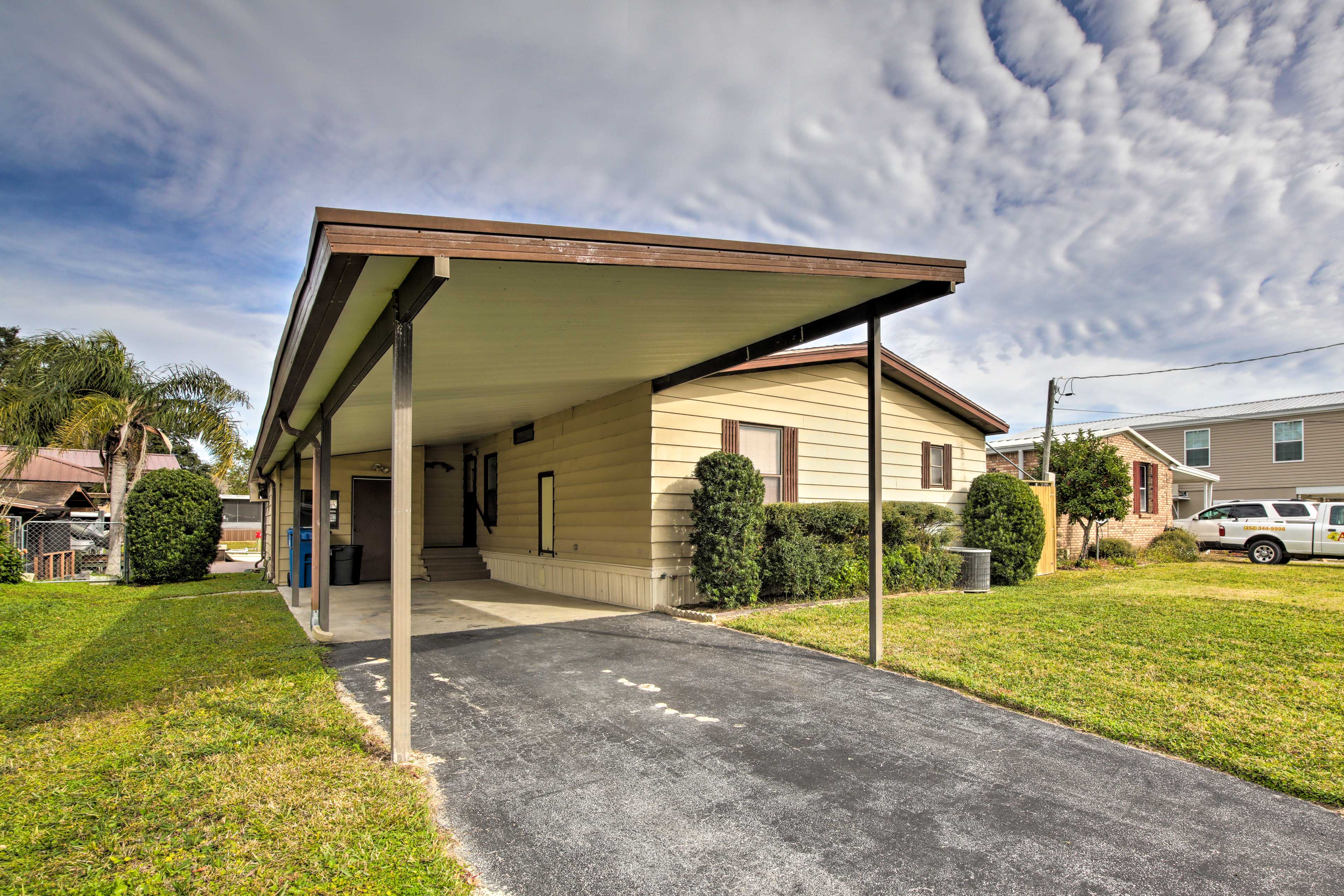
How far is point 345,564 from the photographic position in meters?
12.2

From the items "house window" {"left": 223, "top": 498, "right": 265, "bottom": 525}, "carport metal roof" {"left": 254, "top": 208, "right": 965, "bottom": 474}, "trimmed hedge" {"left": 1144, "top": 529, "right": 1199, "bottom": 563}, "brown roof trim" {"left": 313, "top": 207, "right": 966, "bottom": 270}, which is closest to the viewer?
"brown roof trim" {"left": 313, "top": 207, "right": 966, "bottom": 270}

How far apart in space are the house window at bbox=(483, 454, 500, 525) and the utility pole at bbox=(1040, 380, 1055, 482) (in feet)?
36.3

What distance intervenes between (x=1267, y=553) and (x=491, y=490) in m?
17.3

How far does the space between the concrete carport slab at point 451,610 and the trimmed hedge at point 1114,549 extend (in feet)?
40.3

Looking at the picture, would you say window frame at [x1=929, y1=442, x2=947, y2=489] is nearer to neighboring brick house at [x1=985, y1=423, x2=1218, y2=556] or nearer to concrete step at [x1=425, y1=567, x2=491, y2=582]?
neighboring brick house at [x1=985, y1=423, x2=1218, y2=556]

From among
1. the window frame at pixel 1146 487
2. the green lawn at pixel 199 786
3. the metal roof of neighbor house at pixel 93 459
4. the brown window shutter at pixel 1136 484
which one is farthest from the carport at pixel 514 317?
the metal roof of neighbor house at pixel 93 459

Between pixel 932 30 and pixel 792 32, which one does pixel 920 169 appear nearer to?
pixel 932 30

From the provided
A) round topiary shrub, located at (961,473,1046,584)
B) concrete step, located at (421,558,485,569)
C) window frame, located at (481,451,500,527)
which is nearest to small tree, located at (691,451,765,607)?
round topiary shrub, located at (961,473,1046,584)

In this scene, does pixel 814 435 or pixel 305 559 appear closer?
pixel 814 435

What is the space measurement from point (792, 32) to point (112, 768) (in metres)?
9.67

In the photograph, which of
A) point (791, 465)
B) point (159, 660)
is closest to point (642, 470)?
point (791, 465)

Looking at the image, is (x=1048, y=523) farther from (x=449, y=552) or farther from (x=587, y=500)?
(x=449, y=552)

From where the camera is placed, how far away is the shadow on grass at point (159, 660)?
Answer: 4523mm

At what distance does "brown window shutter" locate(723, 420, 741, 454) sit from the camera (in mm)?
8969
